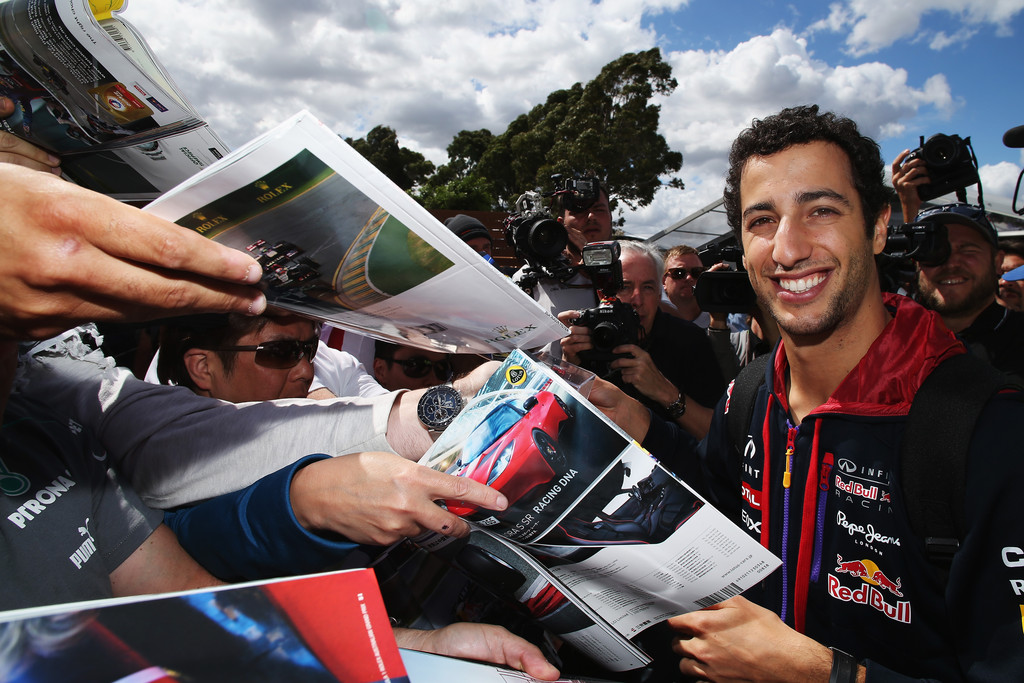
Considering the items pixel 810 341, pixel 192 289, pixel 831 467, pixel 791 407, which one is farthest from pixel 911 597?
pixel 192 289

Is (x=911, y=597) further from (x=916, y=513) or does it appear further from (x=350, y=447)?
(x=350, y=447)

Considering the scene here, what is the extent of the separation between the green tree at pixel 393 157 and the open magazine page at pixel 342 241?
134 feet

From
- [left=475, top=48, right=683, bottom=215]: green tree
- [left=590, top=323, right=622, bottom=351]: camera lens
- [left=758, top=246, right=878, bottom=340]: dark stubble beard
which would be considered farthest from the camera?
[left=475, top=48, right=683, bottom=215]: green tree

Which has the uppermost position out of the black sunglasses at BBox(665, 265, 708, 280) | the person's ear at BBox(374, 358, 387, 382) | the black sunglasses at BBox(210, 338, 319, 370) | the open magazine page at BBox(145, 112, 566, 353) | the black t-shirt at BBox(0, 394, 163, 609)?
the black sunglasses at BBox(665, 265, 708, 280)

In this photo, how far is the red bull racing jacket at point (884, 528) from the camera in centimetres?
112

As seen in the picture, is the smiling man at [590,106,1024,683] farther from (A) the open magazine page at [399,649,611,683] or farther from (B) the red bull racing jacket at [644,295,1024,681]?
(A) the open magazine page at [399,649,611,683]

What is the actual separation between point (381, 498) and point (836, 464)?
1.19 m

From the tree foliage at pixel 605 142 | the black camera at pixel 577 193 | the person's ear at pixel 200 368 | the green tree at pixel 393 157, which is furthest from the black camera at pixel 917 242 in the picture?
the green tree at pixel 393 157

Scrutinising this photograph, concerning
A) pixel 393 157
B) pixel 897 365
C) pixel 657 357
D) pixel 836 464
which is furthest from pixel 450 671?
pixel 393 157

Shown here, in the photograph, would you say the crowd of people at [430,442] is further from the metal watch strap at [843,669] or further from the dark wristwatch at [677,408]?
the dark wristwatch at [677,408]

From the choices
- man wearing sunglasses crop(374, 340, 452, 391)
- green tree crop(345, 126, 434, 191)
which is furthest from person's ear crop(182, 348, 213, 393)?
green tree crop(345, 126, 434, 191)

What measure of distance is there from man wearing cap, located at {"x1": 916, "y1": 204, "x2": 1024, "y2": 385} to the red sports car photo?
327cm

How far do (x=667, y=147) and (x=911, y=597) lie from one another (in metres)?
26.8

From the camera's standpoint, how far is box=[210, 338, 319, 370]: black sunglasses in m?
1.72
